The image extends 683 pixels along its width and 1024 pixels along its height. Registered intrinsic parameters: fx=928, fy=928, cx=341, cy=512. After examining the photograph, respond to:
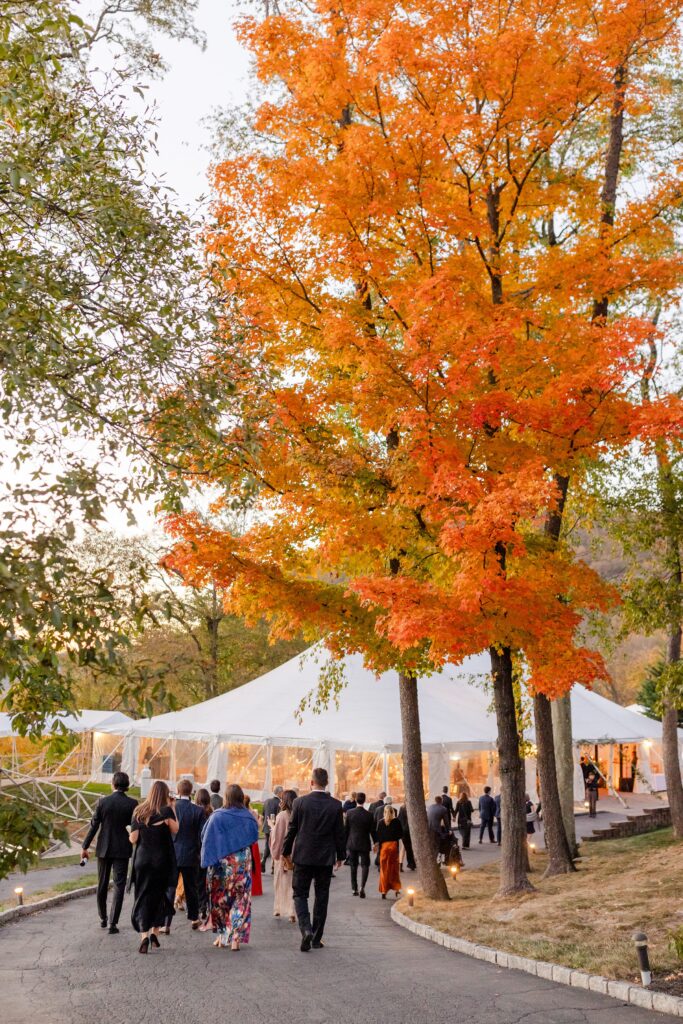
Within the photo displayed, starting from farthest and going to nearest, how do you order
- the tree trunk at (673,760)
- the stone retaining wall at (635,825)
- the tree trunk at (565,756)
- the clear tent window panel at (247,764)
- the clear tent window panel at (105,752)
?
the clear tent window panel at (105,752) → the clear tent window panel at (247,764) → the stone retaining wall at (635,825) → the tree trunk at (673,760) → the tree trunk at (565,756)

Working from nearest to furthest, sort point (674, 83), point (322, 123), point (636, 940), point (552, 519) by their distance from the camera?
point (636, 940)
point (322, 123)
point (552, 519)
point (674, 83)

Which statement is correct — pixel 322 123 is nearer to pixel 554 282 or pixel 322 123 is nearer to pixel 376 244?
pixel 376 244

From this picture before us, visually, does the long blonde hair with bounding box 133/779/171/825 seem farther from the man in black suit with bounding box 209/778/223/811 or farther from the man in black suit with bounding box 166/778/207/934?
the man in black suit with bounding box 209/778/223/811

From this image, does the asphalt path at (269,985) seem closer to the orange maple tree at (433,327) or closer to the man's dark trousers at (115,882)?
the man's dark trousers at (115,882)

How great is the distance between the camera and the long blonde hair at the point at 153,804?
32.2 feet

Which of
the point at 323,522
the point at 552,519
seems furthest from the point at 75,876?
the point at 552,519

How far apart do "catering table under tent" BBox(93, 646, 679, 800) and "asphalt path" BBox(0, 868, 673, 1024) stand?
1169cm

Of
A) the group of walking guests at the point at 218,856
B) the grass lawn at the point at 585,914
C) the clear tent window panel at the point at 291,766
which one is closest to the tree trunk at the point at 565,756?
the grass lawn at the point at 585,914

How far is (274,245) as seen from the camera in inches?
499

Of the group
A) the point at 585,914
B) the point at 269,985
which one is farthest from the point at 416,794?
the point at 269,985

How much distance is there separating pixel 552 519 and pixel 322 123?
7.04 m

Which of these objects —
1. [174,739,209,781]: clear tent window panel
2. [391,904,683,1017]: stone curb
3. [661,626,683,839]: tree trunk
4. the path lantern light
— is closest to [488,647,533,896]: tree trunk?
[391,904,683,1017]: stone curb

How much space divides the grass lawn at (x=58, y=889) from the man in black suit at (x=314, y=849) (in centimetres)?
494

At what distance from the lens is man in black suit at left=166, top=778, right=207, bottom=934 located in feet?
36.9
